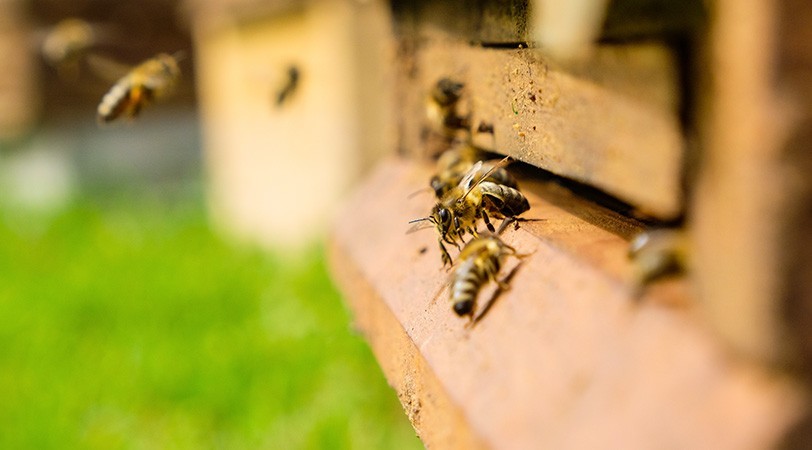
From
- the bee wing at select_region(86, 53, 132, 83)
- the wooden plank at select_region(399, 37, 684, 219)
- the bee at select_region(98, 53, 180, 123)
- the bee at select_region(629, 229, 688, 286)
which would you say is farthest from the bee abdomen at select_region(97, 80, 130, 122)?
the bee at select_region(629, 229, 688, 286)

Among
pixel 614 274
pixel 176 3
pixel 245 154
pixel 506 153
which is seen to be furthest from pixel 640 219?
pixel 176 3

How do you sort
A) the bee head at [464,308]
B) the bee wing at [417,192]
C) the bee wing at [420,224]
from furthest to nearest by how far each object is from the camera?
the bee wing at [417,192]
the bee wing at [420,224]
the bee head at [464,308]

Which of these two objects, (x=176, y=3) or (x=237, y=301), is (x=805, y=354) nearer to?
(x=237, y=301)

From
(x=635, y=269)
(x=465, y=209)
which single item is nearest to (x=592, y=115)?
(x=635, y=269)

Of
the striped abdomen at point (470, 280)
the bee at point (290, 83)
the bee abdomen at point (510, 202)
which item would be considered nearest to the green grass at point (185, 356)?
the bee at point (290, 83)

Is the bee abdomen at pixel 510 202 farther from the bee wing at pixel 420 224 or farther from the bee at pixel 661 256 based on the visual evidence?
the bee at pixel 661 256

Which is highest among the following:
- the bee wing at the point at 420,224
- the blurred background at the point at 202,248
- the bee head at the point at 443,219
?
the bee head at the point at 443,219

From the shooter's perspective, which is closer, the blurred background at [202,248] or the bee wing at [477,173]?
the bee wing at [477,173]

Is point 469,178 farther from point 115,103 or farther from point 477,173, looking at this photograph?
point 115,103

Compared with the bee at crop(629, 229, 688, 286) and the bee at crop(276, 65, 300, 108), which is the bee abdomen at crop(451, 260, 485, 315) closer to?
the bee at crop(629, 229, 688, 286)
